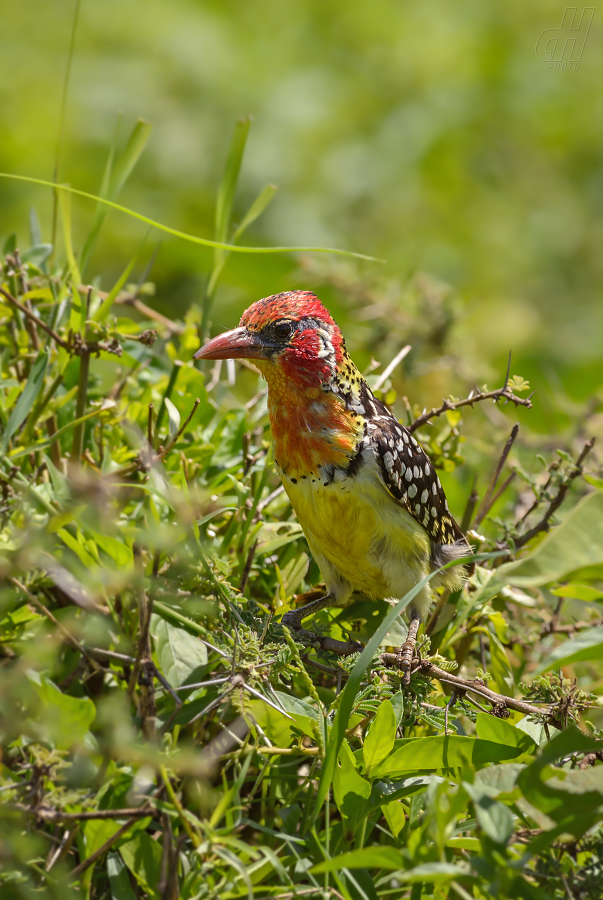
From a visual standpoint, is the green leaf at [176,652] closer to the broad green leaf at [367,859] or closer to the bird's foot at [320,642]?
the bird's foot at [320,642]

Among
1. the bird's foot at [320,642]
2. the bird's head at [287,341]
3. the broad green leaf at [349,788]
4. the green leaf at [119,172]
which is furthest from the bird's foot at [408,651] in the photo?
the green leaf at [119,172]

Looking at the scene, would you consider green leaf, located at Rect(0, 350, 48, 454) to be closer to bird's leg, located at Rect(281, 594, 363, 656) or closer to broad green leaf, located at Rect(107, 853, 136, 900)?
bird's leg, located at Rect(281, 594, 363, 656)

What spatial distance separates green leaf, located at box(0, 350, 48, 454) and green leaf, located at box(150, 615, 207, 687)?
535mm

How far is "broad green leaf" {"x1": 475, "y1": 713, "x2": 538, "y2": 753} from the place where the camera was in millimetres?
1583

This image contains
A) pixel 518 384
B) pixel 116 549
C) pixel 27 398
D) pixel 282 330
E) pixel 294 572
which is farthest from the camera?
pixel 282 330

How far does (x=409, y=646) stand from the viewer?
6.61 ft

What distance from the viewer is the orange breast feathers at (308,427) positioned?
2.21 metres

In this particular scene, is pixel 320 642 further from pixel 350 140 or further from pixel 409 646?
pixel 350 140

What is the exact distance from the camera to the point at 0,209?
6.07 metres

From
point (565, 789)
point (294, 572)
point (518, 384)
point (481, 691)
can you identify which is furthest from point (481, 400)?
point (565, 789)

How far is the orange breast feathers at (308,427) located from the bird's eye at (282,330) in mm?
105

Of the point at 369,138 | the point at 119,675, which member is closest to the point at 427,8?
the point at 369,138

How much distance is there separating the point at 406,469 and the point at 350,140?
5.63 metres

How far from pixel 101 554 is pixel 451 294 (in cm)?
256
